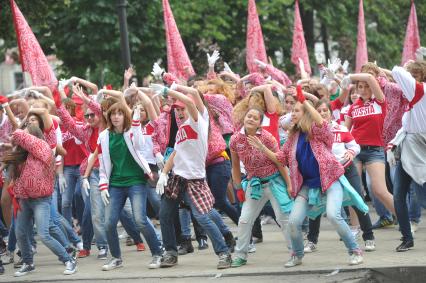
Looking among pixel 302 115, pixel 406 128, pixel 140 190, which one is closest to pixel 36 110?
pixel 140 190

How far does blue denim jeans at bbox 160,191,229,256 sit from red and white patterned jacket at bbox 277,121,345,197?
Result: 3.03 feet

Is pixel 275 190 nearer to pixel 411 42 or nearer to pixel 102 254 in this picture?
pixel 102 254

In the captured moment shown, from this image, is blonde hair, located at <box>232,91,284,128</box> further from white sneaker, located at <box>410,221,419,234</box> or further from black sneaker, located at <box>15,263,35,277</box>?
black sneaker, located at <box>15,263,35,277</box>

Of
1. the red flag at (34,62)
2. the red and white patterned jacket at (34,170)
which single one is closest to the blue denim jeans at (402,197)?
the red and white patterned jacket at (34,170)

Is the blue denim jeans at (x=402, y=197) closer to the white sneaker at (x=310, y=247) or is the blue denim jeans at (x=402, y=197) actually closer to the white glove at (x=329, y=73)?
the white sneaker at (x=310, y=247)

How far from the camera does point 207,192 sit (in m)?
10.4

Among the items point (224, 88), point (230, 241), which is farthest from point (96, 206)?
point (224, 88)

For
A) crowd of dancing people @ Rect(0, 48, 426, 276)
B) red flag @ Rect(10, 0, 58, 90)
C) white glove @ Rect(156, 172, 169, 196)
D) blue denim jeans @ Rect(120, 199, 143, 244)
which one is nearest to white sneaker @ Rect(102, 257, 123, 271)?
crowd of dancing people @ Rect(0, 48, 426, 276)

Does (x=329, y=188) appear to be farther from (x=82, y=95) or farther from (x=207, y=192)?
(x=82, y=95)

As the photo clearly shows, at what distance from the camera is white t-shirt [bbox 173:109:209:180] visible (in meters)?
10.3

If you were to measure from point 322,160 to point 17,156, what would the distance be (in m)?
3.29

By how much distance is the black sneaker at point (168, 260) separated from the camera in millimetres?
10625

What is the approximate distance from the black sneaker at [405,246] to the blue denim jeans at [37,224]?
3456mm

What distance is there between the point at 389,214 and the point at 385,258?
2.77 m
